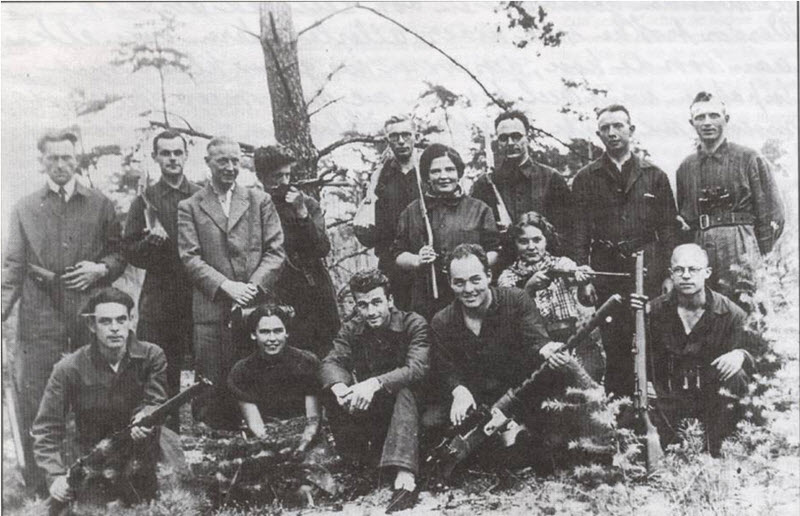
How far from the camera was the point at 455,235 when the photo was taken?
424 cm

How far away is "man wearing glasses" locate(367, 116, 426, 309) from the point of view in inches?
171

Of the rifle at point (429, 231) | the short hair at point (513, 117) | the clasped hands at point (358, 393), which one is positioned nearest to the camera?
the clasped hands at point (358, 393)

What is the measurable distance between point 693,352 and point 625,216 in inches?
35.9

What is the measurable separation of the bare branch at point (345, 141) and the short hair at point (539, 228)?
1.00m

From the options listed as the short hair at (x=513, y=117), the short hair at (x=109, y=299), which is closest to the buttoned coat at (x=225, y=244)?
the short hair at (x=109, y=299)

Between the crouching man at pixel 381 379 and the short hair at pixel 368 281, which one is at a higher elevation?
the short hair at pixel 368 281

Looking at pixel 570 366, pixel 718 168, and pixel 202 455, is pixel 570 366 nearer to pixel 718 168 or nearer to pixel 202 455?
pixel 718 168

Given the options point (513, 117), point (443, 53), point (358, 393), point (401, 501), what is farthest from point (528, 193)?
point (401, 501)

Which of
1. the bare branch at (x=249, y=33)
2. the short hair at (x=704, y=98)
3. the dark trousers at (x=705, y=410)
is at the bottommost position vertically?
the dark trousers at (x=705, y=410)

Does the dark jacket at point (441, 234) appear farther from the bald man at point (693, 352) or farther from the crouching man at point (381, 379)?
the bald man at point (693, 352)

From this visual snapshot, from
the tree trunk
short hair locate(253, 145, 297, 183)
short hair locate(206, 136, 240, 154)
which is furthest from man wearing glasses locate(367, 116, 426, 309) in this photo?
short hair locate(206, 136, 240, 154)

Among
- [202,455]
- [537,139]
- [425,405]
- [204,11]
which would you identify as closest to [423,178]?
[537,139]

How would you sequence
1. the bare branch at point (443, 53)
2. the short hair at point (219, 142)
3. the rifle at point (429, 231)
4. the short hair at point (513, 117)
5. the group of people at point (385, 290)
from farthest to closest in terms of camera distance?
the bare branch at point (443, 53)
the short hair at point (513, 117)
the short hair at point (219, 142)
the rifle at point (429, 231)
the group of people at point (385, 290)

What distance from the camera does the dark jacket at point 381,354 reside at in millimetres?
4086
